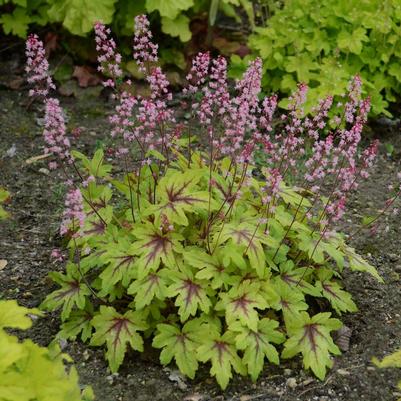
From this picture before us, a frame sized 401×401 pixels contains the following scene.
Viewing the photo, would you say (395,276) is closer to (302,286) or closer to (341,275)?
(341,275)

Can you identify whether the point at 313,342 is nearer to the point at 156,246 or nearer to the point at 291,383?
the point at 291,383

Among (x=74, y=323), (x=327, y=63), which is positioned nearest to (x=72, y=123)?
(x=327, y=63)

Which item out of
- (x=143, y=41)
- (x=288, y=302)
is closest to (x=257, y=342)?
(x=288, y=302)

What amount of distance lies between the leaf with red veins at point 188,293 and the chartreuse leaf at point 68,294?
0.45 m

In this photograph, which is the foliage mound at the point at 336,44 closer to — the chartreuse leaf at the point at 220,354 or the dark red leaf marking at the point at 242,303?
the dark red leaf marking at the point at 242,303

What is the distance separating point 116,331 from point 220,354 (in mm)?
474

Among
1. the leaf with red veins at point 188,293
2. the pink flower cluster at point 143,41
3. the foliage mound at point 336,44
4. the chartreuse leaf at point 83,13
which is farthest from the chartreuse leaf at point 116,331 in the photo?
the chartreuse leaf at point 83,13

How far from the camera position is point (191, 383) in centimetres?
303

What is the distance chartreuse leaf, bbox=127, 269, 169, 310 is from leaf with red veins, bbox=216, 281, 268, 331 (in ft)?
0.84

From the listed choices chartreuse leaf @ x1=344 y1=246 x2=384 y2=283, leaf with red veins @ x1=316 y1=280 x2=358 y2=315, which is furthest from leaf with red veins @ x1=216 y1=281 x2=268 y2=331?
chartreuse leaf @ x1=344 y1=246 x2=384 y2=283

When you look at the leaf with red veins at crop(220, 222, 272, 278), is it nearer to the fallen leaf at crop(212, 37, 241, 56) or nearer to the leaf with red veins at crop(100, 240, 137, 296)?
the leaf with red veins at crop(100, 240, 137, 296)

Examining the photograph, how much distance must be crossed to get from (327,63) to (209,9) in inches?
54.2

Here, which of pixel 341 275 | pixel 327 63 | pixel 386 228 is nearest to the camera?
pixel 341 275

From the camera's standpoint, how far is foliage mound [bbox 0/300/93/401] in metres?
1.84
